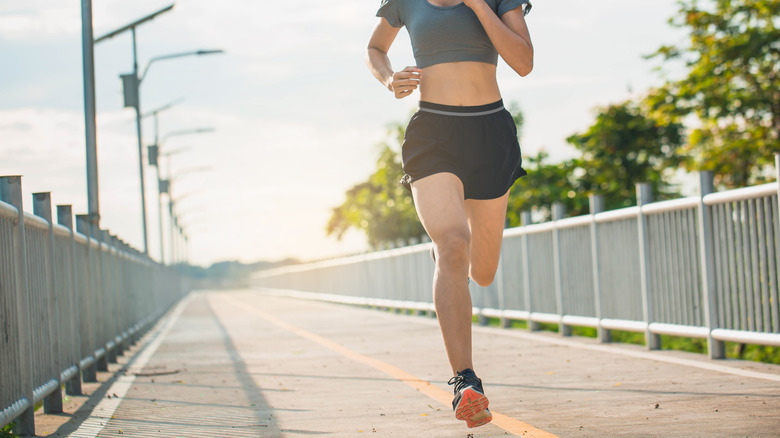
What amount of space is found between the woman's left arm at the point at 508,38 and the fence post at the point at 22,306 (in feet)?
9.78

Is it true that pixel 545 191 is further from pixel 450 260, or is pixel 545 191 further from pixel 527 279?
pixel 450 260

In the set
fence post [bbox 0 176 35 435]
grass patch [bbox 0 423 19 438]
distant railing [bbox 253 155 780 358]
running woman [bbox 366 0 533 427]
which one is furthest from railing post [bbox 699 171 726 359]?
grass patch [bbox 0 423 19 438]

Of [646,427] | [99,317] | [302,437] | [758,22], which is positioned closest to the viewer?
[646,427]

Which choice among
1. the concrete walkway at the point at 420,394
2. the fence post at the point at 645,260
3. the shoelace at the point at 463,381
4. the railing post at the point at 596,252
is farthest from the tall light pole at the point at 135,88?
the shoelace at the point at 463,381

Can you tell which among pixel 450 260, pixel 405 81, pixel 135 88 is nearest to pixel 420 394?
pixel 450 260

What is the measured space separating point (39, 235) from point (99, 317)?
3146 millimetres

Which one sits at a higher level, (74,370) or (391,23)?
(391,23)

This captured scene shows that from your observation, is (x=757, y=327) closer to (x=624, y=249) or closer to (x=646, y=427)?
(x=624, y=249)

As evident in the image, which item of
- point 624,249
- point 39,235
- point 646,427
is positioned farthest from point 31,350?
point 624,249

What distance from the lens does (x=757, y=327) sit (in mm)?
8109

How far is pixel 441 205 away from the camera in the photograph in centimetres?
501

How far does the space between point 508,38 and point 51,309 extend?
3.89m

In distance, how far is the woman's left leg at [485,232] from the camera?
5.43 m

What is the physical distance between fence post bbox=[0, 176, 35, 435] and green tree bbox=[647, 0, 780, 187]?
972 inches
